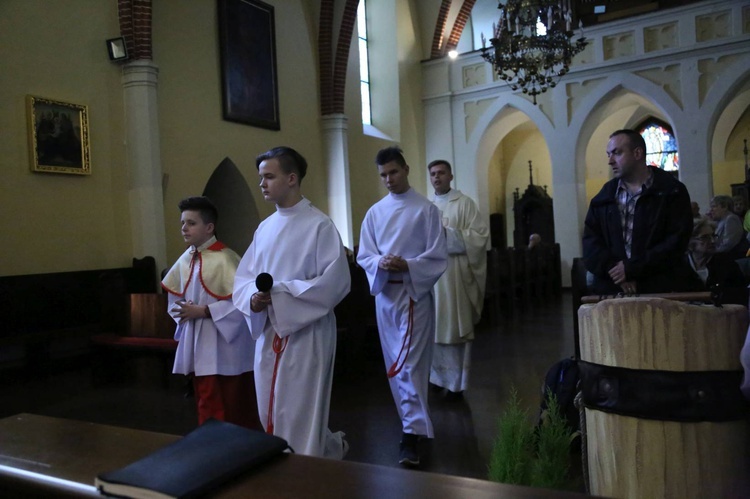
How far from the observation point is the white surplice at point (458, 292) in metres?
5.17

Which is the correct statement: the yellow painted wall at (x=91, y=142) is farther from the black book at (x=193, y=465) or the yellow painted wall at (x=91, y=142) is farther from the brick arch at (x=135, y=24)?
the black book at (x=193, y=465)

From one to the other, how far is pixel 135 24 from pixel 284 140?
137 inches

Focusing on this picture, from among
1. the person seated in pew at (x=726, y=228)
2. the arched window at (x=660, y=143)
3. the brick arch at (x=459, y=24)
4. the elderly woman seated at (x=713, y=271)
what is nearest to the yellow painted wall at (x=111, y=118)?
the brick arch at (x=459, y=24)

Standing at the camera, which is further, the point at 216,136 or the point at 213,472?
the point at 216,136

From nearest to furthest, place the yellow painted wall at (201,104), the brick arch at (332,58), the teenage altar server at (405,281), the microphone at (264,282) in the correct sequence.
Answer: the microphone at (264,282) < the teenage altar server at (405,281) < the yellow painted wall at (201,104) < the brick arch at (332,58)

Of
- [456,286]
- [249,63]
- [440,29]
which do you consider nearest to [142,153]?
[249,63]

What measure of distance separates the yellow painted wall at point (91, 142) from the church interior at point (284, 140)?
23 millimetres

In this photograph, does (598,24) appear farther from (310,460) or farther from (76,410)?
(310,460)

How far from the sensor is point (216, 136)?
9.70m

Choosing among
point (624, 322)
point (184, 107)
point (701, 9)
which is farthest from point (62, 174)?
point (701, 9)

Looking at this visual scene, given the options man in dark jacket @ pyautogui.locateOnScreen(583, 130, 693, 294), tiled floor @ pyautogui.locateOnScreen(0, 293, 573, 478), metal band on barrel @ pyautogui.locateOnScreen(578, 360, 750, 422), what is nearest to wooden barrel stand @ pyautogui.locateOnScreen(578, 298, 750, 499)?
metal band on barrel @ pyautogui.locateOnScreen(578, 360, 750, 422)

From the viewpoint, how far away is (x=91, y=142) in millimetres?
7844

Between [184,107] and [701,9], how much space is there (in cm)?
943

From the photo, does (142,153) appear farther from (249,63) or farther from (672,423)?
(672,423)
